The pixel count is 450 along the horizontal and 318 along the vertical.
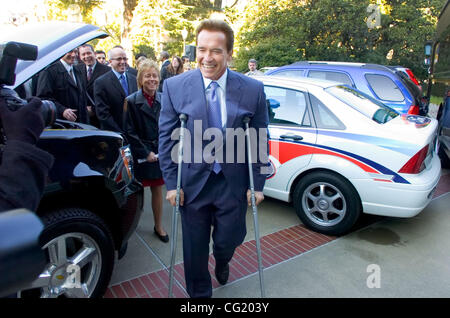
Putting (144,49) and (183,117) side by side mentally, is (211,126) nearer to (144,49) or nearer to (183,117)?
(183,117)

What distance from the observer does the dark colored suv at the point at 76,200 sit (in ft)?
7.14

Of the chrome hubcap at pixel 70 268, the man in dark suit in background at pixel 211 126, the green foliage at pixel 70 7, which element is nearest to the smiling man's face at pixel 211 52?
the man in dark suit in background at pixel 211 126

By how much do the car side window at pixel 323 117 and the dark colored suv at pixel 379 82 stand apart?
344 centimetres

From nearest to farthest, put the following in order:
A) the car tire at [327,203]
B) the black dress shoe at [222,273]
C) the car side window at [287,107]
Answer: the black dress shoe at [222,273], the car tire at [327,203], the car side window at [287,107]

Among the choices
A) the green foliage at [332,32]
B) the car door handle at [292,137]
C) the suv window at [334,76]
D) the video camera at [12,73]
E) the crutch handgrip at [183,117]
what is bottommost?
the car door handle at [292,137]

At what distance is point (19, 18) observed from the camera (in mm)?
4262

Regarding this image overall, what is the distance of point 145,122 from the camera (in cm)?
356

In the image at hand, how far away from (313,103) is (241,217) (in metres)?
2.13

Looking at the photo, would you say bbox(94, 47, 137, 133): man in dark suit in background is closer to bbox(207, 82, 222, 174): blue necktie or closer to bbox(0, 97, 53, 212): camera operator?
bbox(207, 82, 222, 174): blue necktie

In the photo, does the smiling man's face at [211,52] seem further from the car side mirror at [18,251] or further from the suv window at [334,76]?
the suv window at [334,76]

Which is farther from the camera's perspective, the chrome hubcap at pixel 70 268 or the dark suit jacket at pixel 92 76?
the dark suit jacket at pixel 92 76

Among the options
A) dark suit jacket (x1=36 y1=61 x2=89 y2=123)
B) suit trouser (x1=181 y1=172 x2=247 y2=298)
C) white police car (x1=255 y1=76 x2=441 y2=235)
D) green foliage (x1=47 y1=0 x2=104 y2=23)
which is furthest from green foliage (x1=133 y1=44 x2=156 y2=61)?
suit trouser (x1=181 y1=172 x2=247 y2=298)
